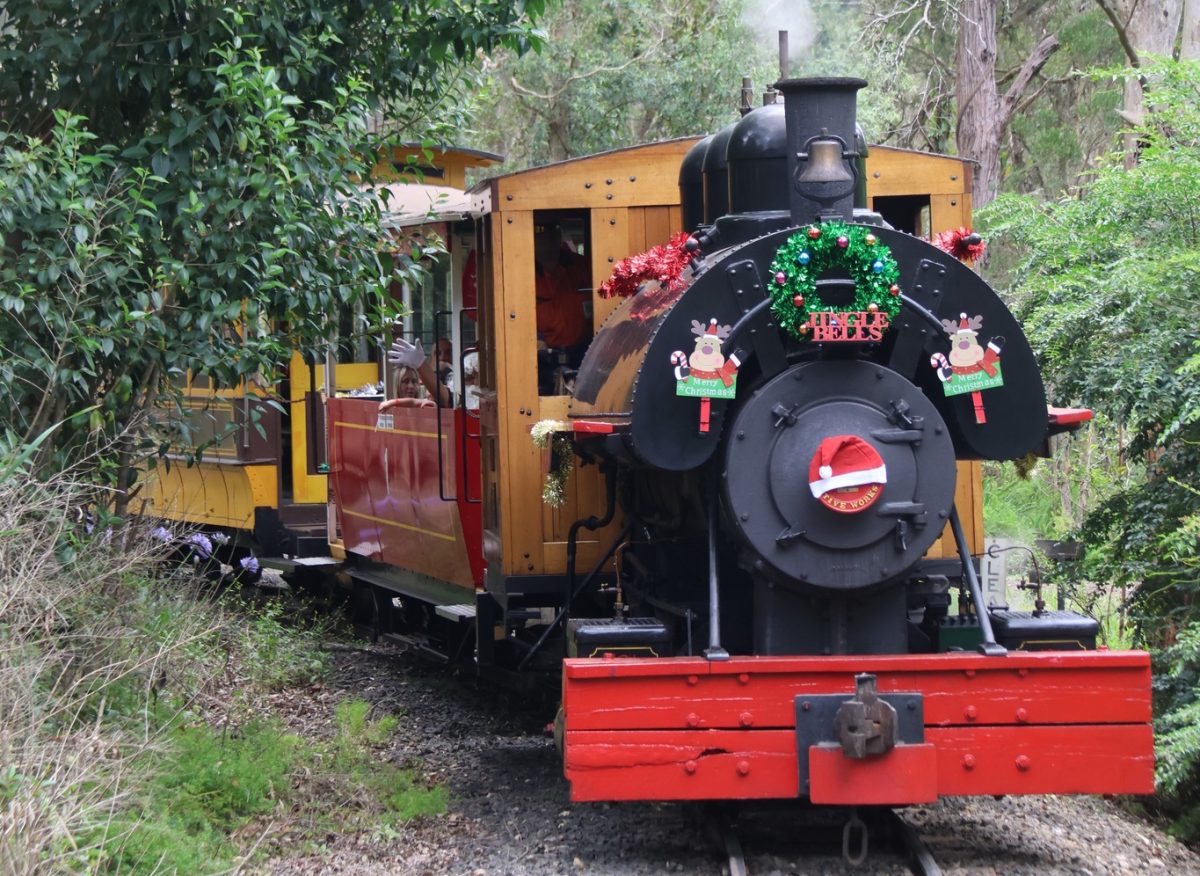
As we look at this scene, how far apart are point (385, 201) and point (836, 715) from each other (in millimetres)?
3628

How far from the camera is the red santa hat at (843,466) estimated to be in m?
4.99

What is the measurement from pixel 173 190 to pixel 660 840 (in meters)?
3.37

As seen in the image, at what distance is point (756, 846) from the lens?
552cm

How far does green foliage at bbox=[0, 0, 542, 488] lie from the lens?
5.71m

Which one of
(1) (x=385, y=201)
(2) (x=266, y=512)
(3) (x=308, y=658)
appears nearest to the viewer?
(1) (x=385, y=201)

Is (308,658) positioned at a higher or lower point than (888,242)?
lower

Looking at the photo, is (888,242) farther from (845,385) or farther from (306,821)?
(306,821)

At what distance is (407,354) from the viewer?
355 inches

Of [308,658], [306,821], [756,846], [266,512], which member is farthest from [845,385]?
[266,512]

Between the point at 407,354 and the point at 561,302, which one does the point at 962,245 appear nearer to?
the point at 561,302

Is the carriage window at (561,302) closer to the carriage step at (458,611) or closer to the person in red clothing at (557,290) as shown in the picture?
the person in red clothing at (557,290)

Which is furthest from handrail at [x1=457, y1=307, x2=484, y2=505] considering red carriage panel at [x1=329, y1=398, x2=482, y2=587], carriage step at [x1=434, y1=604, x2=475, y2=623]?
carriage step at [x1=434, y1=604, x2=475, y2=623]

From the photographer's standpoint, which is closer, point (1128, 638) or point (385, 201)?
point (385, 201)

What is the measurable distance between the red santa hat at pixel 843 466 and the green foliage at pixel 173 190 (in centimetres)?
247
